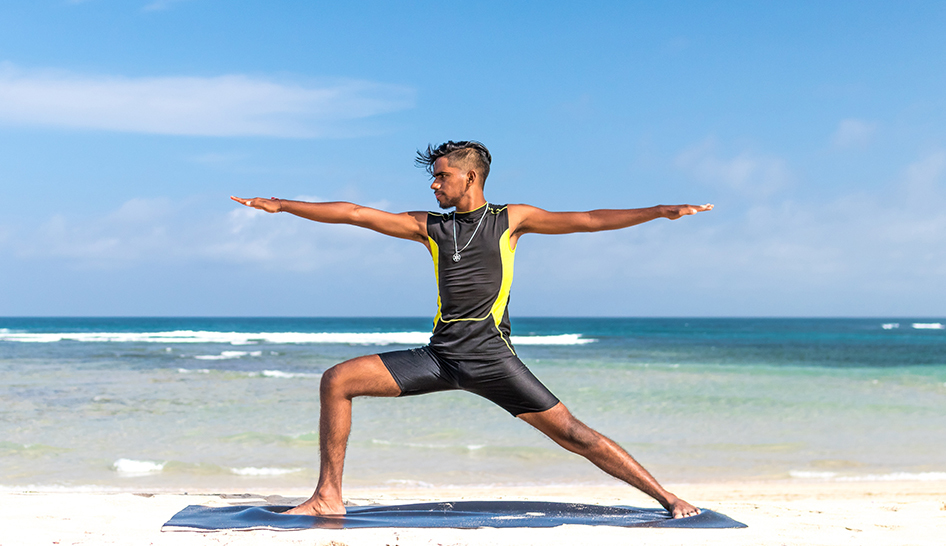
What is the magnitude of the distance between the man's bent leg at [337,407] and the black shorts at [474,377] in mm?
78

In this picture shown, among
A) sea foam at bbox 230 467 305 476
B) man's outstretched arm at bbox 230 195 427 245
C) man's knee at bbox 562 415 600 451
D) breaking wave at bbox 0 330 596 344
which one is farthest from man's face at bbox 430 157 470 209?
breaking wave at bbox 0 330 596 344

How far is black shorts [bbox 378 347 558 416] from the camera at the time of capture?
13.4ft

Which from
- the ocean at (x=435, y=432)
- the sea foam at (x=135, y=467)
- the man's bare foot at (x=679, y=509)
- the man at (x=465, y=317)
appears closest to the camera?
the man at (x=465, y=317)

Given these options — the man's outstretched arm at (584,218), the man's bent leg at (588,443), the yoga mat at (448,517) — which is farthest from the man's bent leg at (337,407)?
the man's outstretched arm at (584,218)

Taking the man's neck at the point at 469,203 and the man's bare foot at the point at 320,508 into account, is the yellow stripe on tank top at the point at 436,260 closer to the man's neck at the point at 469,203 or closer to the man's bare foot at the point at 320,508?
the man's neck at the point at 469,203

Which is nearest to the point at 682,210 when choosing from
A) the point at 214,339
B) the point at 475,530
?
the point at 475,530

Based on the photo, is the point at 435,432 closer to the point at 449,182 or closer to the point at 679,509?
the point at 679,509

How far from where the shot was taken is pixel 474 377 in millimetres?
4078

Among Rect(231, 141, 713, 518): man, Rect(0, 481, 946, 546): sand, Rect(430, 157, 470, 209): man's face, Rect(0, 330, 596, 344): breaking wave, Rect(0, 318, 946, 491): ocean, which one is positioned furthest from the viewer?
Rect(0, 330, 596, 344): breaking wave

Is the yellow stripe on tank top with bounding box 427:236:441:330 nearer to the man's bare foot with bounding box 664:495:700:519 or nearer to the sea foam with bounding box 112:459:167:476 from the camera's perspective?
the man's bare foot with bounding box 664:495:700:519

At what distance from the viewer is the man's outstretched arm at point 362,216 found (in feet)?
13.6

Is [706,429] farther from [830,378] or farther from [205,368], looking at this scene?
[205,368]

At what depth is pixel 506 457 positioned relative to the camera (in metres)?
7.88

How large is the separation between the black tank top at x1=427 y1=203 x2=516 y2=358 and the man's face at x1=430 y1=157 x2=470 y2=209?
0.13m
